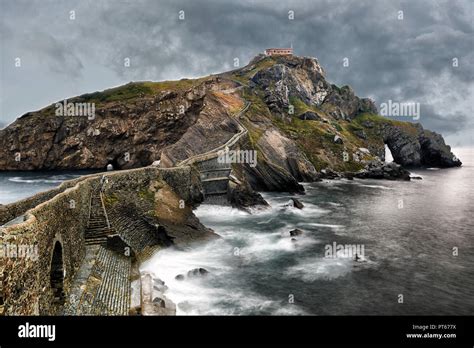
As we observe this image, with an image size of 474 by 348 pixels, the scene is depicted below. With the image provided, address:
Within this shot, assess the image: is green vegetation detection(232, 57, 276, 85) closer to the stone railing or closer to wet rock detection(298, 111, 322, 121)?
wet rock detection(298, 111, 322, 121)

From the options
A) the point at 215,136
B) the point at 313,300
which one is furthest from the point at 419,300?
the point at 215,136

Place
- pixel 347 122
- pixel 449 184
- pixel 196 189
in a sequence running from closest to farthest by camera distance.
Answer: pixel 196 189 → pixel 449 184 → pixel 347 122

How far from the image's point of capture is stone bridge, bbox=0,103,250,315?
12.3 metres

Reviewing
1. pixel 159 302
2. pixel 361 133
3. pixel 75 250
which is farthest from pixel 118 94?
pixel 159 302

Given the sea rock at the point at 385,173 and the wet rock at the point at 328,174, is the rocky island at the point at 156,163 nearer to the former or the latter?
the sea rock at the point at 385,173

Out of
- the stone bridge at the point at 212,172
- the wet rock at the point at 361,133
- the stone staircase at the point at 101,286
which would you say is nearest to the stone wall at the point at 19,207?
the stone staircase at the point at 101,286

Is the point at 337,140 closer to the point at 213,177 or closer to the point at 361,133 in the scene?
the point at 361,133

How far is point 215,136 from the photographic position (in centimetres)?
6900

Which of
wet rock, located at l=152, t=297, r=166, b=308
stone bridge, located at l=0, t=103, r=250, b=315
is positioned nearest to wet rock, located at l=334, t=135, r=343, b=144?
stone bridge, located at l=0, t=103, r=250, b=315

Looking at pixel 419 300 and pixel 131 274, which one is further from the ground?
pixel 131 274

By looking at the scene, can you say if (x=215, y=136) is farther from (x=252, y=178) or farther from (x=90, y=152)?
(x=90, y=152)

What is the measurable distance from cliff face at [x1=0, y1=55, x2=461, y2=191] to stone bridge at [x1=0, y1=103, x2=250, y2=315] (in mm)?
32621

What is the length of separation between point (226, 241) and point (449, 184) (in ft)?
259

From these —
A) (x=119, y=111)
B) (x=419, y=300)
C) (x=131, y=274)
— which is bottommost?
(x=419, y=300)
